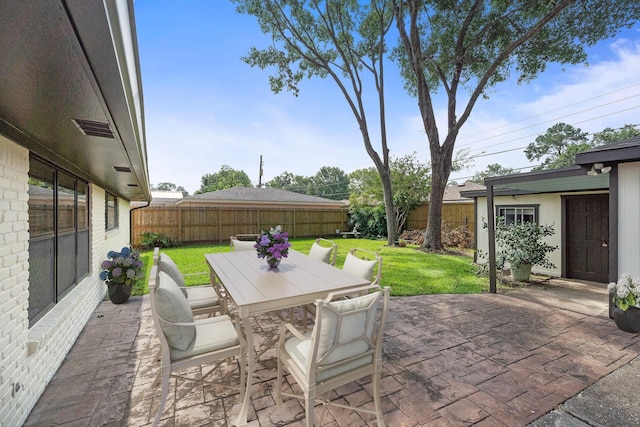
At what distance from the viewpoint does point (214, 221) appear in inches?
481

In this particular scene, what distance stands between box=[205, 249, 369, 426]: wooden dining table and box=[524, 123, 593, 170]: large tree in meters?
32.1

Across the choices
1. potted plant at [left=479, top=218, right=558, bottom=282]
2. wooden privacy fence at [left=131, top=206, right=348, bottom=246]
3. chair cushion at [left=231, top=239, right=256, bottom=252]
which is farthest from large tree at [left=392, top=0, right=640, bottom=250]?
chair cushion at [left=231, top=239, right=256, bottom=252]

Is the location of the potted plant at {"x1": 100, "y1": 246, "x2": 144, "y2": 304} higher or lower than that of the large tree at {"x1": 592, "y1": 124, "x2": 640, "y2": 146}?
lower

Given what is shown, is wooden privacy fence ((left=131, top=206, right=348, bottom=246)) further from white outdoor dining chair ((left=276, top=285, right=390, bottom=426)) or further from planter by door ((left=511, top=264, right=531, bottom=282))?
white outdoor dining chair ((left=276, top=285, right=390, bottom=426))

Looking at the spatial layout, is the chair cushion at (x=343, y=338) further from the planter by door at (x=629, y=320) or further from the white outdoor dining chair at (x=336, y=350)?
the planter by door at (x=629, y=320)

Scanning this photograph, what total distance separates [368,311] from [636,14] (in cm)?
1185

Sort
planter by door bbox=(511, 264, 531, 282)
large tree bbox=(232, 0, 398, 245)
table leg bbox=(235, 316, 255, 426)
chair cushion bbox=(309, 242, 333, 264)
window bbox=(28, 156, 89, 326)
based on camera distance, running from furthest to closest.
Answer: large tree bbox=(232, 0, 398, 245) < planter by door bbox=(511, 264, 531, 282) < chair cushion bbox=(309, 242, 333, 264) < window bbox=(28, 156, 89, 326) < table leg bbox=(235, 316, 255, 426)

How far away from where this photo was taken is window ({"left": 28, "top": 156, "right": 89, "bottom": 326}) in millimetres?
2441

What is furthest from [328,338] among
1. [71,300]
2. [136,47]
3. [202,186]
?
[202,186]

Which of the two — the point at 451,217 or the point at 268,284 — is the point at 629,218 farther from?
the point at 451,217

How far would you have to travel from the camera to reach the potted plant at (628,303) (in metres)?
3.38

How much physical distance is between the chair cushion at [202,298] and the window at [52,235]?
4.22 ft

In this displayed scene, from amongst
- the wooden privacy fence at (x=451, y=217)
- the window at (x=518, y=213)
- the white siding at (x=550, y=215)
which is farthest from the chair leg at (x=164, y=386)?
the wooden privacy fence at (x=451, y=217)

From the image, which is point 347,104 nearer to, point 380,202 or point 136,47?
point 380,202
